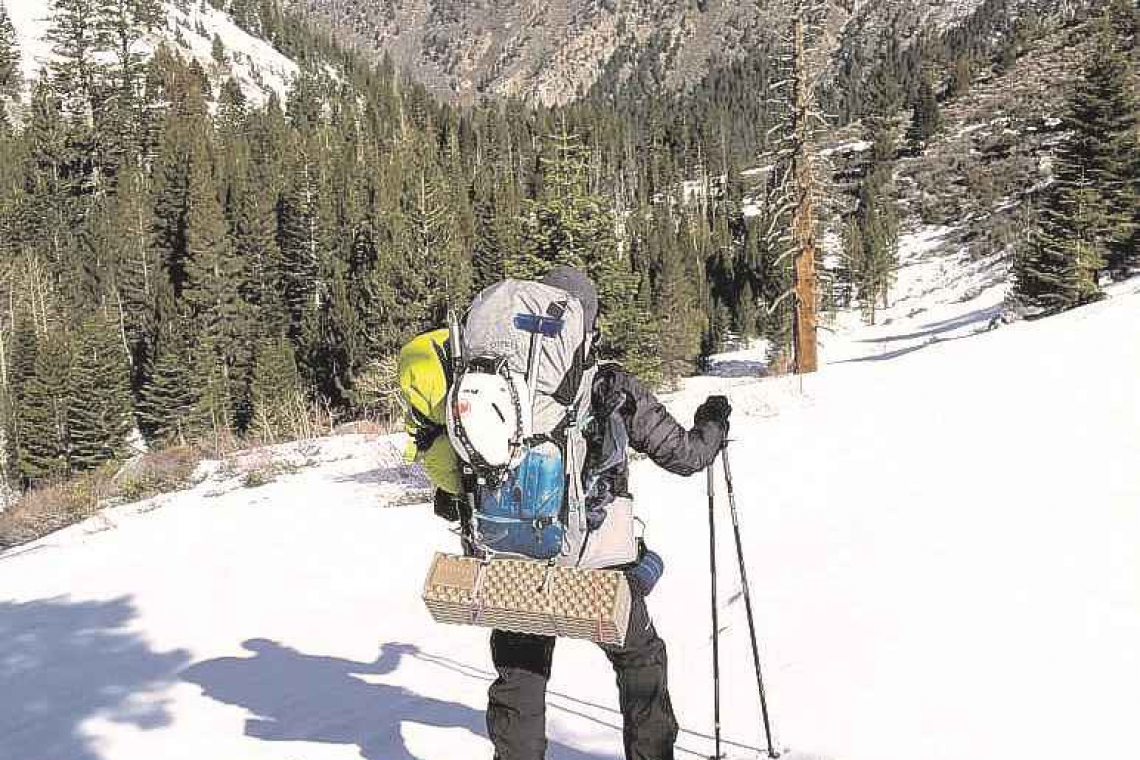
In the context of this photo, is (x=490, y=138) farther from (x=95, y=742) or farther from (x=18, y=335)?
(x=95, y=742)

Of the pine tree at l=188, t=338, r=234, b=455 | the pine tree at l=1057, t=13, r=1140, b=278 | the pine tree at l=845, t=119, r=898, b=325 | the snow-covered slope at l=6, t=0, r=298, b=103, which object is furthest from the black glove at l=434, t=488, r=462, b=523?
the snow-covered slope at l=6, t=0, r=298, b=103

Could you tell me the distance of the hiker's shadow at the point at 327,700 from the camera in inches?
169

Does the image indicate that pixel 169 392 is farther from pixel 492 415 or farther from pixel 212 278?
pixel 492 415

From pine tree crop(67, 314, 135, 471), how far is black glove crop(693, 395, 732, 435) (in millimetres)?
37752

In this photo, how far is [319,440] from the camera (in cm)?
1512

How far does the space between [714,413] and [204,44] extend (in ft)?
380

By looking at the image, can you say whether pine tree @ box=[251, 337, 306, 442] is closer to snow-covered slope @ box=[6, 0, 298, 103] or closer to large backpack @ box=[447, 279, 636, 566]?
large backpack @ box=[447, 279, 636, 566]

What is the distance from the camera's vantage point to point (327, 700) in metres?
4.82

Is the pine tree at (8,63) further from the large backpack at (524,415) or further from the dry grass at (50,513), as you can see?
the large backpack at (524,415)

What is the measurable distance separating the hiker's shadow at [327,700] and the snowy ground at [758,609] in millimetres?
20

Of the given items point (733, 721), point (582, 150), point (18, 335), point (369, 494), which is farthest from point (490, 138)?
point (733, 721)


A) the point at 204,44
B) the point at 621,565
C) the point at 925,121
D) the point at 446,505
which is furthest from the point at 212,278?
the point at 204,44

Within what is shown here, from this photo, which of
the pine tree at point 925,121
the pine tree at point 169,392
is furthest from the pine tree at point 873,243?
the pine tree at point 169,392

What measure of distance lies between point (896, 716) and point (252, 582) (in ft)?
17.3
